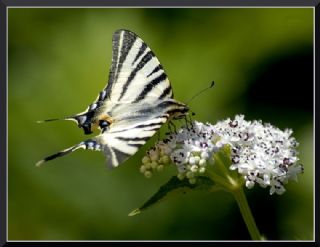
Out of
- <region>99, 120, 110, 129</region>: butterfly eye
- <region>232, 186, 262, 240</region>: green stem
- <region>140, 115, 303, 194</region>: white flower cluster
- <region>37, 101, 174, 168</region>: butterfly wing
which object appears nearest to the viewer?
<region>37, 101, 174, 168</region>: butterfly wing

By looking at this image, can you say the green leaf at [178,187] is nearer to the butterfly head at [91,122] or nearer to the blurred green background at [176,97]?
the butterfly head at [91,122]

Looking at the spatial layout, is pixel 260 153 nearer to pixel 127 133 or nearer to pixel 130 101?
pixel 127 133

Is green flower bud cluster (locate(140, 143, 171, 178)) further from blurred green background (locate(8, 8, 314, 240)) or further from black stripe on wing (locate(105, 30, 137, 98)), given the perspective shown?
blurred green background (locate(8, 8, 314, 240))

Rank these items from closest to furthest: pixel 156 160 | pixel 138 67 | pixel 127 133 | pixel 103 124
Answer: pixel 127 133
pixel 156 160
pixel 103 124
pixel 138 67

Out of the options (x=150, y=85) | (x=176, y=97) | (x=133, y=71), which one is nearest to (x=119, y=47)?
(x=133, y=71)

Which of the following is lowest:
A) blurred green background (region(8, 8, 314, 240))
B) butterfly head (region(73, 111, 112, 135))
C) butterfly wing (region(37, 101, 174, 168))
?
blurred green background (region(8, 8, 314, 240))

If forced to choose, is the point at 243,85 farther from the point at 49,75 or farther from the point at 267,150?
the point at 267,150

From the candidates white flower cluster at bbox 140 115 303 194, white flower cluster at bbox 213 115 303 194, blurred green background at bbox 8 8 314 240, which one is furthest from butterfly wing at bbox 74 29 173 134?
blurred green background at bbox 8 8 314 240
